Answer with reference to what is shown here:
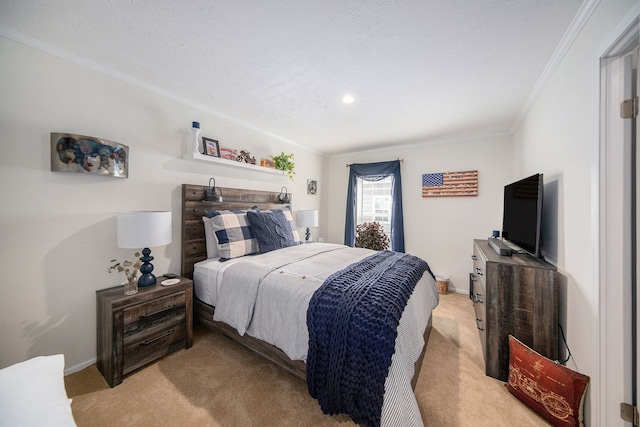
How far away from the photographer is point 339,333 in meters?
1.35

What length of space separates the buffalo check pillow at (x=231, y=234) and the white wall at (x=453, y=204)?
279cm

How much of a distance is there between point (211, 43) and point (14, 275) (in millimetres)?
2130

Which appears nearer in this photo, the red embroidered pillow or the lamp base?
the red embroidered pillow

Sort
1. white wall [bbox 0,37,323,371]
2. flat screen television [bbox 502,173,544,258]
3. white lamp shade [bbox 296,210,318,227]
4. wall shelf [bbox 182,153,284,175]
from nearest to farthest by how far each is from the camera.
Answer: white wall [bbox 0,37,323,371]
flat screen television [bbox 502,173,544,258]
wall shelf [bbox 182,153,284,175]
white lamp shade [bbox 296,210,318,227]

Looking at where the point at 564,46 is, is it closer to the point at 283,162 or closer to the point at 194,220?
the point at 283,162

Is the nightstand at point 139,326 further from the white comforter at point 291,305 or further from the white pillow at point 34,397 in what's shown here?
the white pillow at point 34,397

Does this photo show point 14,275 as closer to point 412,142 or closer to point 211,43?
point 211,43

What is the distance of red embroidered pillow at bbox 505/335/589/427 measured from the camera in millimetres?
1316

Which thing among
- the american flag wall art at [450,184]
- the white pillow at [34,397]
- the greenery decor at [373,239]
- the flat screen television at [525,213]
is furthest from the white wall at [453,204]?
the white pillow at [34,397]

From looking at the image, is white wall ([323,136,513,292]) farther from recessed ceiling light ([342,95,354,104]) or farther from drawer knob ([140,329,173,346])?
drawer knob ([140,329,173,346])

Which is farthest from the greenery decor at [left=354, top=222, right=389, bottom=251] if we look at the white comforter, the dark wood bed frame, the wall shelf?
the wall shelf

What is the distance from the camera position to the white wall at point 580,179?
1.24m

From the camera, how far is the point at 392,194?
4270mm

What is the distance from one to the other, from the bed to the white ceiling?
122 cm
